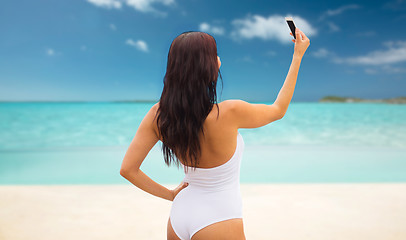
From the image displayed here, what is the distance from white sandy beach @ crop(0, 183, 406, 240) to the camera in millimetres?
2707

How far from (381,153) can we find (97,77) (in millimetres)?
22385

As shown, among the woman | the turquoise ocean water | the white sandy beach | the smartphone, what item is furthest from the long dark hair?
the turquoise ocean water

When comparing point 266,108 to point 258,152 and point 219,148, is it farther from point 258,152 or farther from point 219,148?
point 258,152

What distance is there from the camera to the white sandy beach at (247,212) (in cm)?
271

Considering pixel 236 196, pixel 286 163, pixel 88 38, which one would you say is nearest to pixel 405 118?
pixel 286 163

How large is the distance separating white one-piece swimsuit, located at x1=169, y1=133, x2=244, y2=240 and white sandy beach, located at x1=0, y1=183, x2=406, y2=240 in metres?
1.78

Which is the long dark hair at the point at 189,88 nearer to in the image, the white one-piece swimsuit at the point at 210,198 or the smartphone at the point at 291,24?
the white one-piece swimsuit at the point at 210,198

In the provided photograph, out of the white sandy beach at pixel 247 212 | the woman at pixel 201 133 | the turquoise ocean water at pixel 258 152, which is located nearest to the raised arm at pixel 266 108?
the woman at pixel 201 133

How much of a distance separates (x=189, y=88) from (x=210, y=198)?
1.22 feet

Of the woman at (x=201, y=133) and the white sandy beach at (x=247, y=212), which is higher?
the woman at (x=201, y=133)

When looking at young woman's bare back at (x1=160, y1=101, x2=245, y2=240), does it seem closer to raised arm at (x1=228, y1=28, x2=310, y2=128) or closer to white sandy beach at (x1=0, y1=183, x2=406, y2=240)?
raised arm at (x1=228, y1=28, x2=310, y2=128)

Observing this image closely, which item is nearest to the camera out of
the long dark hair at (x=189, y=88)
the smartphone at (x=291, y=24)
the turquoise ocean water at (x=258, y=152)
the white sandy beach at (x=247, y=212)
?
the long dark hair at (x=189, y=88)

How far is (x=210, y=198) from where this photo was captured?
102 cm

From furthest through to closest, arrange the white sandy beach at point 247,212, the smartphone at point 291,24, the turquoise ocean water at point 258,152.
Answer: the turquoise ocean water at point 258,152
the white sandy beach at point 247,212
the smartphone at point 291,24
